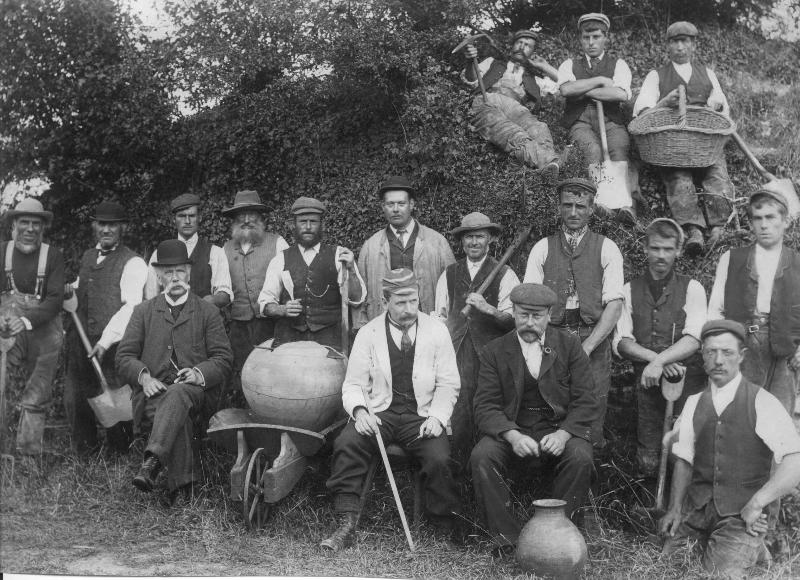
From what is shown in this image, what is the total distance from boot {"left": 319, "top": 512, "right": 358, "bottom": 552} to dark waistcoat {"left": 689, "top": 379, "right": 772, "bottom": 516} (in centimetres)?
209

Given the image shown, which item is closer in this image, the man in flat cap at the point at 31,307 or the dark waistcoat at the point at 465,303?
the dark waistcoat at the point at 465,303

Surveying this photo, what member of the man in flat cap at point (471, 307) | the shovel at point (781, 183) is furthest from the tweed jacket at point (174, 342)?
the shovel at point (781, 183)

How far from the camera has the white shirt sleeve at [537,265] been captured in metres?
5.66

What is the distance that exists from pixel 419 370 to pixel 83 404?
3.19 metres

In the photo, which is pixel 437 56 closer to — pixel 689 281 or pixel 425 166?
pixel 425 166

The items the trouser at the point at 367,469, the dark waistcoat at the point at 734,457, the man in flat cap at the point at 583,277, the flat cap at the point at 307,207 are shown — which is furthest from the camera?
the flat cap at the point at 307,207

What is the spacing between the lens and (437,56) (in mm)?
8234

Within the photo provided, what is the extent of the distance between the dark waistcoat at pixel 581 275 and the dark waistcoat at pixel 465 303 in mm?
396

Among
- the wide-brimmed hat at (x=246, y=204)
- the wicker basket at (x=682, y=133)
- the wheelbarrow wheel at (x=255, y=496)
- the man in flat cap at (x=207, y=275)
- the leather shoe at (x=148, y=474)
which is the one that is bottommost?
the wheelbarrow wheel at (x=255, y=496)

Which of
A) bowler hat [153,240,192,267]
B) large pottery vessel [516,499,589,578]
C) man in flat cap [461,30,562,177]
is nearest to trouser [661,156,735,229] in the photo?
man in flat cap [461,30,562,177]

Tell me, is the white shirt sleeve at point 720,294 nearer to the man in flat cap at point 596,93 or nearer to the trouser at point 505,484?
the trouser at point 505,484

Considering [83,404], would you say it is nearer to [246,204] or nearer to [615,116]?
[246,204]

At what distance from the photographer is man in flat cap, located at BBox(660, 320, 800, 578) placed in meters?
4.35

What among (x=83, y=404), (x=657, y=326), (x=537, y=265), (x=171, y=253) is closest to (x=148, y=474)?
(x=171, y=253)
